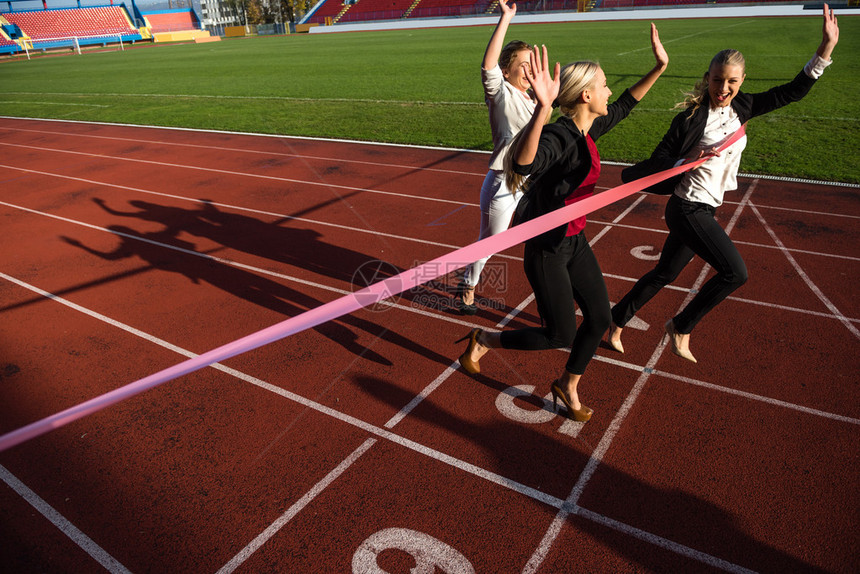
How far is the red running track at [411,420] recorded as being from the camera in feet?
9.87

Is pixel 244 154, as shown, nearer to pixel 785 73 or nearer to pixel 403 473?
pixel 403 473

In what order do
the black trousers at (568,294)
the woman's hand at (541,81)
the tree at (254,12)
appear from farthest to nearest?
1. the tree at (254,12)
2. the black trousers at (568,294)
3. the woman's hand at (541,81)

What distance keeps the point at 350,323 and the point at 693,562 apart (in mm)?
3501

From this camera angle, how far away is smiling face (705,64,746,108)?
12.1ft

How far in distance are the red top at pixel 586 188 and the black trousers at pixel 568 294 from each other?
0.23 feet

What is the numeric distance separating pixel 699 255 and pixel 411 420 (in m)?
2.44

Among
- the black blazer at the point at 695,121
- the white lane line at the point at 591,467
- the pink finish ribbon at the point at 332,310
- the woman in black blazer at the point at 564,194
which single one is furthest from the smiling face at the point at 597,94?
the white lane line at the point at 591,467

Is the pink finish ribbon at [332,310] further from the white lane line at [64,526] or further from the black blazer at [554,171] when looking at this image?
the white lane line at [64,526]

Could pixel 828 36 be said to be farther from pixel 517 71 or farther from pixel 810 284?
pixel 810 284

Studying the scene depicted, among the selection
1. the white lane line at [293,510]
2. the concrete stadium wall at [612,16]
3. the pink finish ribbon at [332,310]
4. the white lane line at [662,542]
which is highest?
the concrete stadium wall at [612,16]

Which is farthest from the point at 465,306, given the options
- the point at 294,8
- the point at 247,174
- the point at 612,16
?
the point at 294,8

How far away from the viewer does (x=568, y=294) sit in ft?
11.1

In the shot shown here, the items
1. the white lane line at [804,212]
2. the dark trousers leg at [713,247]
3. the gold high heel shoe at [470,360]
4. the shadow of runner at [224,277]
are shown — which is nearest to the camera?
the dark trousers leg at [713,247]

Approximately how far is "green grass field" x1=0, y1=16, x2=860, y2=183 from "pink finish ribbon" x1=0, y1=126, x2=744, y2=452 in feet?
25.9
